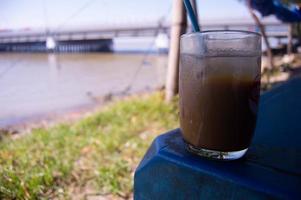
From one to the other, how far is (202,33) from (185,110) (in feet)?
0.64

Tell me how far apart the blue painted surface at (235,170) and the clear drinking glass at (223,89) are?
0.04 m

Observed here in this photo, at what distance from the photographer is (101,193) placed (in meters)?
2.27

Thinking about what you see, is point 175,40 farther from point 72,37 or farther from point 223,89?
point 72,37

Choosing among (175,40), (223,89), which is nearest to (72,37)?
(175,40)

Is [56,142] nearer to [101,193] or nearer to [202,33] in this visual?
[101,193]

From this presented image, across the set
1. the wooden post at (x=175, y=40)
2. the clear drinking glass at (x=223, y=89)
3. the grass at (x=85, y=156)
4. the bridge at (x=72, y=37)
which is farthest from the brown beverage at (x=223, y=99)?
the bridge at (x=72, y=37)

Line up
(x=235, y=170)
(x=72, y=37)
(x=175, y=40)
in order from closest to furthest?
(x=235, y=170) < (x=175, y=40) < (x=72, y=37)

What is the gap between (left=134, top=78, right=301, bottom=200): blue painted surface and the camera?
2.20ft

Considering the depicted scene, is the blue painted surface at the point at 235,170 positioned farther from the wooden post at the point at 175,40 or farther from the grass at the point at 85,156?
the wooden post at the point at 175,40

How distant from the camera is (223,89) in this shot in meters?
0.75

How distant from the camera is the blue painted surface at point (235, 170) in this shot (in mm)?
672

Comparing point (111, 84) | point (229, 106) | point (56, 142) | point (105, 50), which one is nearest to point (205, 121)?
point (229, 106)

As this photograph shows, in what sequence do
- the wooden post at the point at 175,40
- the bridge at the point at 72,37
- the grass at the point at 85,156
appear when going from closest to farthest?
1. the grass at the point at 85,156
2. the wooden post at the point at 175,40
3. the bridge at the point at 72,37

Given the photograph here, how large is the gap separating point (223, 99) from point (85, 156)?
8.26ft
